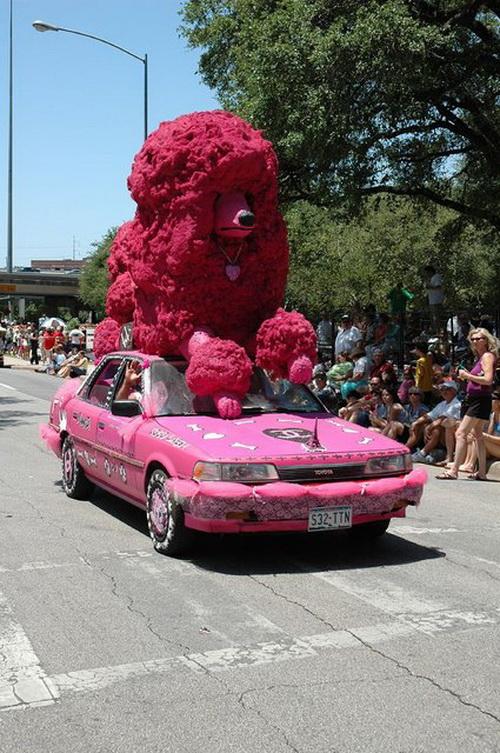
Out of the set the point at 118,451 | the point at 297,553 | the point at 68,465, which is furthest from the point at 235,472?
the point at 68,465

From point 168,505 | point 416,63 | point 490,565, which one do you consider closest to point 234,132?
point 168,505

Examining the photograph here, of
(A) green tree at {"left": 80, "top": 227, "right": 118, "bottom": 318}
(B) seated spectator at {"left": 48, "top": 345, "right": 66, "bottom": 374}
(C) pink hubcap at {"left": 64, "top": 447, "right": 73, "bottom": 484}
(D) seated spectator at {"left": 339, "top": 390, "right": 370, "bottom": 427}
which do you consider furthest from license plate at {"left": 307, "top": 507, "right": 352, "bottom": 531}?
(A) green tree at {"left": 80, "top": 227, "right": 118, "bottom": 318}

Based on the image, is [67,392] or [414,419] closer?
[67,392]

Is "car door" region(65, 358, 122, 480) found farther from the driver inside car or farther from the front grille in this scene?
the front grille

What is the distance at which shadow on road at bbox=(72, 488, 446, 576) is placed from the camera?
649 centimetres

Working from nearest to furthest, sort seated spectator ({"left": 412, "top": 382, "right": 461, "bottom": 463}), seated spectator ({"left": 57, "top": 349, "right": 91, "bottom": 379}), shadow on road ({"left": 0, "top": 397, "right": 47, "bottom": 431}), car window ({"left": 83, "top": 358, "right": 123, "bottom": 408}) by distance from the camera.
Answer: car window ({"left": 83, "top": 358, "right": 123, "bottom": 408}), seated spectator ({"left": 412, "top": 382, "right": 461, "bottom": 463}), shadow on road ({"left": 0, "top": 397, "right": 47, "bottom": 431}), seated spectator ({"left": 57, "top": 349, "right": 91, "bottom": 379})

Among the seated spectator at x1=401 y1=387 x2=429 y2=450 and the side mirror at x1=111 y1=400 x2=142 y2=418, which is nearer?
the side mirror at x1=111 y1=400 x2=142 y2=418

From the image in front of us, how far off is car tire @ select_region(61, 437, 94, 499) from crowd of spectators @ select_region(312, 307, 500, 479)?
2568 mm

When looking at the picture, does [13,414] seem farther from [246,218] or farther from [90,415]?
[246,218]

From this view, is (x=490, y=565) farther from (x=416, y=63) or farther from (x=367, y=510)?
(x=416, y=63)

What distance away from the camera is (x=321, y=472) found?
6398 millimetres

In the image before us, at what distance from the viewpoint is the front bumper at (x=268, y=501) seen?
241 inches

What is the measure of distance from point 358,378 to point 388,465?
900 centimetres

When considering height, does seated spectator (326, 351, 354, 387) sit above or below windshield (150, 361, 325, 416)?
below
